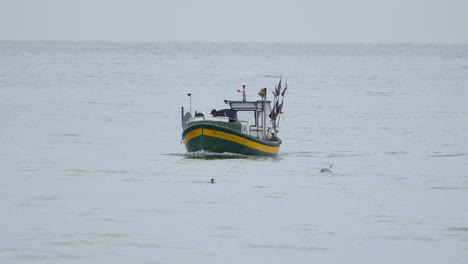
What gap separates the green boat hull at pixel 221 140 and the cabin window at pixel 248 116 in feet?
6.38

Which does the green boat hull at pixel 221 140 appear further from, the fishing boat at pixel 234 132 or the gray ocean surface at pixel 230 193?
the gray ocean surface at pixel 230 193

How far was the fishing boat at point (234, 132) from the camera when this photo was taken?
1438 inches

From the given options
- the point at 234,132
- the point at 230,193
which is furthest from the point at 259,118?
the point at 230,193

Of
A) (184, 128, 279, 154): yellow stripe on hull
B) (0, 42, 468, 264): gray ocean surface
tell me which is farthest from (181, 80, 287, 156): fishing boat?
(0, 42, 468, 264): gray ocean surface

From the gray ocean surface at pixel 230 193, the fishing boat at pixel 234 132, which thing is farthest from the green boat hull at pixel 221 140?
the gray ocean surface at pixel 230 193

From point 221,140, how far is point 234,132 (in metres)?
0.54

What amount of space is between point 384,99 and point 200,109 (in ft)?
63.0

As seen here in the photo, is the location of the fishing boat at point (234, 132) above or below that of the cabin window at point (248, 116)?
below

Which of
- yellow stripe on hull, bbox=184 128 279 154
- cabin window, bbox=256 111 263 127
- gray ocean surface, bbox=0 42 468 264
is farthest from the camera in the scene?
cabin window, bbox=256 111 263 127

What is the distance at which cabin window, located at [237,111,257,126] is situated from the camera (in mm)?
39281

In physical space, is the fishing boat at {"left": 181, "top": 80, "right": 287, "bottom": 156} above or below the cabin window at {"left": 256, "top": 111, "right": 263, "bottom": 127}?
below

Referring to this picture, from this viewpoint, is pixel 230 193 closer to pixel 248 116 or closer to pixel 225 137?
pixel 225 137

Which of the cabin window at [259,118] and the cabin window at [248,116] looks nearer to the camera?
the cabin window at [248,116]

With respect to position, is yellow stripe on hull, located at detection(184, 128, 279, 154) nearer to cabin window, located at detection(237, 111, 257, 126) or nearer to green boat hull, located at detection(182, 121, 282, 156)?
green boat hull, located at detection(182, 121, 282, 156)
